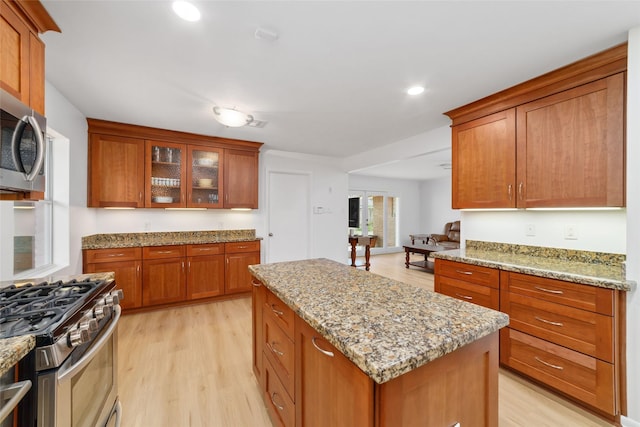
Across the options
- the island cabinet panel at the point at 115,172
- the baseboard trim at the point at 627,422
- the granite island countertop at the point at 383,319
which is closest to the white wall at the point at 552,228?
the baseboard trim at the point at 627,422

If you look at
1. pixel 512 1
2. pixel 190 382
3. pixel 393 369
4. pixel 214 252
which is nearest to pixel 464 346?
pixel 393 369

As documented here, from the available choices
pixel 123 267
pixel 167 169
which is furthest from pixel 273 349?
pixel 167 169

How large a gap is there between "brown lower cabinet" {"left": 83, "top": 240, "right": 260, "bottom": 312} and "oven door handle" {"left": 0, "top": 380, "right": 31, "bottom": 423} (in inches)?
105

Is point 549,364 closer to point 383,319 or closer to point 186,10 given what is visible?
point 383,319

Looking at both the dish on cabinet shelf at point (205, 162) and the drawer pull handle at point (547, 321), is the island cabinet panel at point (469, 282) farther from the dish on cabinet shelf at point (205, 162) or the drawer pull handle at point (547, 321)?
the dish on cabinet shelf at point (205, 162)

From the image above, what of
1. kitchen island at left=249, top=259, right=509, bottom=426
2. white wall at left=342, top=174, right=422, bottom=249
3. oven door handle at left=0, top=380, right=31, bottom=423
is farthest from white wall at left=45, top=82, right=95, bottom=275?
white wall at left=342, top=174, right=422, bottom=249

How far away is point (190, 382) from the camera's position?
204cm

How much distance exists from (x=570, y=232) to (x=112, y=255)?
15.3 ft

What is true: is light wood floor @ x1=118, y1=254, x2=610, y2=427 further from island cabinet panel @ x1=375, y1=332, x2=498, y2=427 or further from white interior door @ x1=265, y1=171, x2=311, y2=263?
white interior door @ x1=265, y1=171, x2=311, y2=263

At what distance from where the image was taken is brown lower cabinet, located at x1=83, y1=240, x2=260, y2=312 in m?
3.15

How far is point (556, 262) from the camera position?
7.12 feet

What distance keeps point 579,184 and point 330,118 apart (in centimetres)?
232

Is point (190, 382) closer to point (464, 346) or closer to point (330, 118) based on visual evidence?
point (464, 346)

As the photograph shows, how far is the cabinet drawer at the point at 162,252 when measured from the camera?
3.30 metres
